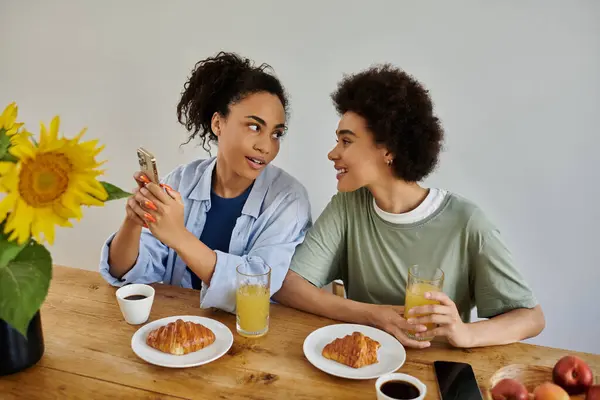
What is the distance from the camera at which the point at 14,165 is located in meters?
0.79

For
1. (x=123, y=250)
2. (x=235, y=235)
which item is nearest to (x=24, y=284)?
(x=123, y=250)

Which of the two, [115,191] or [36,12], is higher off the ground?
[36,12]

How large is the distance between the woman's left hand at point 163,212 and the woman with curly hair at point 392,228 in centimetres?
33

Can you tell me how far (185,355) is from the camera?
3.72 ft

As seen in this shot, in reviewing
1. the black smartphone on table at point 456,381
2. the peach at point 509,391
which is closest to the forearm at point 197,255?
the black smartphone on table at point 456,381

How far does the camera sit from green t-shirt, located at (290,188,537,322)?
139 cm

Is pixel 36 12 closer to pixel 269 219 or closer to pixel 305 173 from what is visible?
pixel 305 173

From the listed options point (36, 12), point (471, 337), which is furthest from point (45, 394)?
point (36, 12)

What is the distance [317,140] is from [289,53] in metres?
0.38

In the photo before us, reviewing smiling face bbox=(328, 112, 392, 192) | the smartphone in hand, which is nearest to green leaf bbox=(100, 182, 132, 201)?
the smartphone in hand

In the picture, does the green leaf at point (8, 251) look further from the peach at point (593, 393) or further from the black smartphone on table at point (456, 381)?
the peach at point (593, 393)

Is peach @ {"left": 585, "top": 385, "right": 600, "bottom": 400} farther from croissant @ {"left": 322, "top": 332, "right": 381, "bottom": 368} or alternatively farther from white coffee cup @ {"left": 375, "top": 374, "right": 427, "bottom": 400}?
croissant @ {"left": 322, "top": 332, "right": 381, "bottom": 368}

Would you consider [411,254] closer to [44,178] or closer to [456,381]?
[456,381]

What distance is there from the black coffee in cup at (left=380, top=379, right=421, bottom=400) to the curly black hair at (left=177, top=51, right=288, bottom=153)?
0.97 metres
